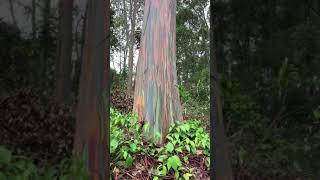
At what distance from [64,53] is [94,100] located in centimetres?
47

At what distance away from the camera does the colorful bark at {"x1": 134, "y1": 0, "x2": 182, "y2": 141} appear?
6841mm


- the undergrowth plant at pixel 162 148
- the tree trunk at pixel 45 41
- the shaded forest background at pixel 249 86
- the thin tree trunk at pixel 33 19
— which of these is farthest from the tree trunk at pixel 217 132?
the undergrowth plant at pixel 162 148

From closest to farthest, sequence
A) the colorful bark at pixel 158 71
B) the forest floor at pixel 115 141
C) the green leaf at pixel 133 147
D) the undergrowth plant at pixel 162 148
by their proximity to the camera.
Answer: the forest floor at pixel 115 141, the undergrowth plant at pixel 162 148, the green leaf at pixel 133 147, the colorful bark at pixel 158 71

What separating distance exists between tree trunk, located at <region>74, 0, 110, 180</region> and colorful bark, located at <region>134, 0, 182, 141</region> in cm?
332

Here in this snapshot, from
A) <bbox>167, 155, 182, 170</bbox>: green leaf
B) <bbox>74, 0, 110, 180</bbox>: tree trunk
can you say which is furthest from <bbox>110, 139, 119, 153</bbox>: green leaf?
<bbox>74, 0, 110, 180</bbox>: tree trunk

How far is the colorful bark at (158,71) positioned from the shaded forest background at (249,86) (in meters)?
3.52

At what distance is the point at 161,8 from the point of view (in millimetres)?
7418

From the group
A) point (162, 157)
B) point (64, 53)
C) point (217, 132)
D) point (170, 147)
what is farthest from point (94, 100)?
point (170, 147)

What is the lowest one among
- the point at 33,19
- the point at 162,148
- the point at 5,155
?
the point at 162,148

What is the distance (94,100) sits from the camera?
3.24 meters

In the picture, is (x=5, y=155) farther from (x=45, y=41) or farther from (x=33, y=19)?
(x=33, y=19)

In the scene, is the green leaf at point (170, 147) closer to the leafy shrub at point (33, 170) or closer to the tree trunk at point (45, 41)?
the leafy shrub at point (33, 170)

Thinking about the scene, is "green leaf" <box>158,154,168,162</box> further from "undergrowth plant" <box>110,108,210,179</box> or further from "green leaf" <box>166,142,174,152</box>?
"green leaf" <box>166,142,174,152</box>

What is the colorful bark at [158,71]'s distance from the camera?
684 cm
